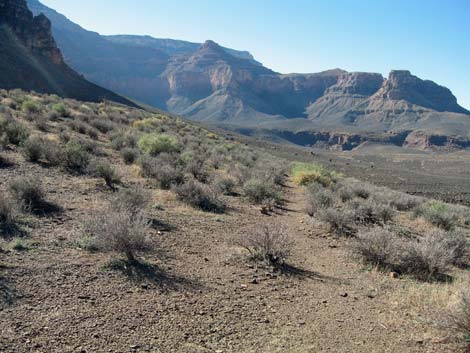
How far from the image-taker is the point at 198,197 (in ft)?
35.4

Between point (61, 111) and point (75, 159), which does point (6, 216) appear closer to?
point (75, 159)

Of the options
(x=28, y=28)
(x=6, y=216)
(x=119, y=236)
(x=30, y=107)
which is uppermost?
(x=28, y=28)

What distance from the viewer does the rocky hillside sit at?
148 ft

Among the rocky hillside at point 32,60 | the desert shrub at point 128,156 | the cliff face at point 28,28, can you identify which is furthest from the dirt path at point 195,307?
the cliff face at point 28,28

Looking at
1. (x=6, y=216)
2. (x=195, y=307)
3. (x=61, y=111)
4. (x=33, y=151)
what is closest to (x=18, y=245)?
(x=6, y=216)

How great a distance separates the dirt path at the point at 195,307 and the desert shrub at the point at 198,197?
122 inches

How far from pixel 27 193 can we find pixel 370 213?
389 inches

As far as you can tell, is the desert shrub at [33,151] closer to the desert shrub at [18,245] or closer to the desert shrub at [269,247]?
the desert shrub at [18,245]

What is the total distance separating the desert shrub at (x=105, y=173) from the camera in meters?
11.1

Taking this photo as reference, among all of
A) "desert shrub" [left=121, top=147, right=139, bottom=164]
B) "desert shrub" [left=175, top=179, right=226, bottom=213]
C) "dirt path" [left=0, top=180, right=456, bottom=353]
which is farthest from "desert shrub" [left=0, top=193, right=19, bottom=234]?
"desert shrub" [left=121, top=147, right=139, bottom=164]

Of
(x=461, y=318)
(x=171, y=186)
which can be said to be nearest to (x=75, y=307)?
(x=461, y=318)

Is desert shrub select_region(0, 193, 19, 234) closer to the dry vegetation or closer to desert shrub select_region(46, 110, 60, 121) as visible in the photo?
the dry vegetation

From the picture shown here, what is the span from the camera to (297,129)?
140 m

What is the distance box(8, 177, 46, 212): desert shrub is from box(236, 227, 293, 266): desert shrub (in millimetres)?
4644
